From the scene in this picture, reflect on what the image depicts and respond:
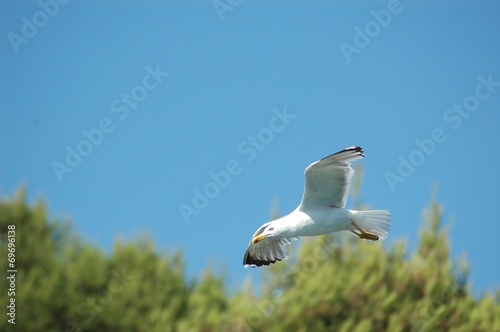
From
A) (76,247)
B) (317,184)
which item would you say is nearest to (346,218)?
(317,184)

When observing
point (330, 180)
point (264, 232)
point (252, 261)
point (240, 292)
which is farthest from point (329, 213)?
point (240, 292)

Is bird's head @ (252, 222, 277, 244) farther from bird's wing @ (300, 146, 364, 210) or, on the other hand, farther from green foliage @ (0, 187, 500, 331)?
green foliage @ (0, 187, 500, 331)

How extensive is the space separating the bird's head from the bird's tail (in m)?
0.85

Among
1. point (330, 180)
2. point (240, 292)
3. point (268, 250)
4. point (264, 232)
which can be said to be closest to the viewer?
point (330, 180)

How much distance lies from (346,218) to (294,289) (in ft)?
16.5

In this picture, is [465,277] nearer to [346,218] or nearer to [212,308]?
[212,308]

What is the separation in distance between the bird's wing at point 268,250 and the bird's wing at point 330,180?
1.28 metres

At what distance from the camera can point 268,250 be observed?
902 cm

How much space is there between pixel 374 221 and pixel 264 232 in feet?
3.87

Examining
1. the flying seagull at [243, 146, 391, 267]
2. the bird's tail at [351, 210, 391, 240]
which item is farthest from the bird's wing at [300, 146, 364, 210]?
the bird's tail at [351, 210, 391, 240]

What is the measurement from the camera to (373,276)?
13.1m

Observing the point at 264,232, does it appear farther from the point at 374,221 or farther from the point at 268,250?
the point at 374,221

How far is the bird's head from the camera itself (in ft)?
26.2

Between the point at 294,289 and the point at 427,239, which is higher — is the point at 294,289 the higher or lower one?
the lower one
